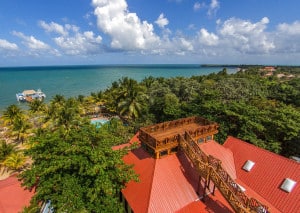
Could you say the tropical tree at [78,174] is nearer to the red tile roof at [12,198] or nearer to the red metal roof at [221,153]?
the red tile roof at [12,198]

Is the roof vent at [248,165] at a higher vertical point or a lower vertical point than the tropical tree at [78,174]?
lower

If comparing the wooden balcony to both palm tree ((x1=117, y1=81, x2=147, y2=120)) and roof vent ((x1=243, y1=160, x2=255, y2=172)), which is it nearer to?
roof vent ((x1=243, y1=160, x2=255, y2=172))

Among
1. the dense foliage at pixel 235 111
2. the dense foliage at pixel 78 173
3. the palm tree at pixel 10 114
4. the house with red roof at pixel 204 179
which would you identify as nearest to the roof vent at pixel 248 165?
the house with red roof at pixel 204 179

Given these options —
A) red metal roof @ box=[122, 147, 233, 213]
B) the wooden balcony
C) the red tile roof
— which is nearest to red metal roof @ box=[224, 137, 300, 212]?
red metal roof @ box=[122, 147, 233, 213]

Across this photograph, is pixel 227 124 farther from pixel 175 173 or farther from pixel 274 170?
pixel 175 173

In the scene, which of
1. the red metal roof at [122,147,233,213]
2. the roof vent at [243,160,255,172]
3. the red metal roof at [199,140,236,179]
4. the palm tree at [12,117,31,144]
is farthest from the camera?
the palm tree at [12,117,31,144]

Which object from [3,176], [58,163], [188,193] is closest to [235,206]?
[188,193]

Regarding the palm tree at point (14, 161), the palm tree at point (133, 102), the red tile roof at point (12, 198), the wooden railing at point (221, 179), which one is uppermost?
the wooden railing at point (221, 179)

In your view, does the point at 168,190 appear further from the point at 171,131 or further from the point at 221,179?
the point at 171,131
